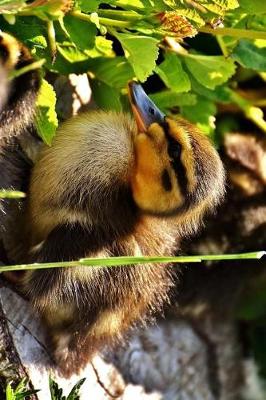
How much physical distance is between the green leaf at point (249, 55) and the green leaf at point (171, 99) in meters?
0.12

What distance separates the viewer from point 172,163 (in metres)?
1.64

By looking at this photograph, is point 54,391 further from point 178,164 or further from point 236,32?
point 236,32

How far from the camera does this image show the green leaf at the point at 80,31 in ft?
5.23

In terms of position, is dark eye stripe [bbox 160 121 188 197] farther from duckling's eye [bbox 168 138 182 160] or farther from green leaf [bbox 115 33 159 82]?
green leaf [bbox 115 33 159 82]

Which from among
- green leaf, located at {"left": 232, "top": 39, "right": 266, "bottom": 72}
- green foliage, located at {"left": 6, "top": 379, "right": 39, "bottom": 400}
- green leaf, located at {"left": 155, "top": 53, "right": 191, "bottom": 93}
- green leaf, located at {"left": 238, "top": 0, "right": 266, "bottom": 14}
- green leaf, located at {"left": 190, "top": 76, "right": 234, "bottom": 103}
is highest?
green leaf, located at {"left": 238, "top": 0, "right": 266, "bottom": 14}

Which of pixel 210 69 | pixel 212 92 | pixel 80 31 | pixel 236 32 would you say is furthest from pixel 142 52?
pixel 212 92

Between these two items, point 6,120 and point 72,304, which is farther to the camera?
point 72,304

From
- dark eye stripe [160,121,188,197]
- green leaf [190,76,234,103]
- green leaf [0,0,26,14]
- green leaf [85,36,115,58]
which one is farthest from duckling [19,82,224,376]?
green leaf [0,0,26,14]

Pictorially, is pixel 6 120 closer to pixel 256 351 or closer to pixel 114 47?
pixel 114 47

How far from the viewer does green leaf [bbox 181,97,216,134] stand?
2016mm

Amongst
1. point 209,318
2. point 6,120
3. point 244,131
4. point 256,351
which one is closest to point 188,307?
point 209,318

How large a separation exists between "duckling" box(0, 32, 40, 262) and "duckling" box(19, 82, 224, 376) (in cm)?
5

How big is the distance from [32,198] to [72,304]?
0.21 m

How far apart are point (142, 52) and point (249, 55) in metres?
0.40
